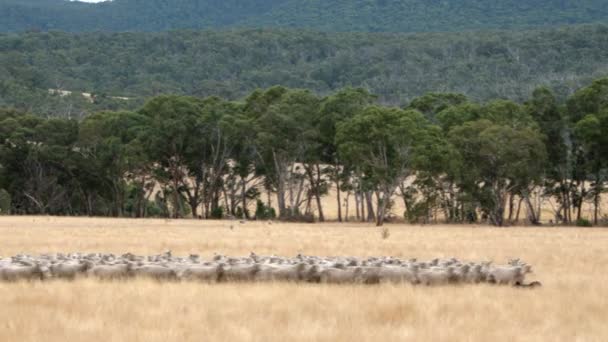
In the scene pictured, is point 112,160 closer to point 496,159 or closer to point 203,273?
point 496,159

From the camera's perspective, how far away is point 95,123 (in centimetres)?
6831

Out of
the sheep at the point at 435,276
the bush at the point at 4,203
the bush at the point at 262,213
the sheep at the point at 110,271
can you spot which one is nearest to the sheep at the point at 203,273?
the sheep at the point at 110,271

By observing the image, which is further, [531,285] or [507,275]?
[507,275]

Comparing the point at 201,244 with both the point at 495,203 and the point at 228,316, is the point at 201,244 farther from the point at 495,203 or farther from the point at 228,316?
the point at 495,203

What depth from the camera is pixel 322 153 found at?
221ft

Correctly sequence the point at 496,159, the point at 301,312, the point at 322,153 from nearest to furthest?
the point at 301,312 < the point at 496,159 < the point at 322,153

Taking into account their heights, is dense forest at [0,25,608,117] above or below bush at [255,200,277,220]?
above

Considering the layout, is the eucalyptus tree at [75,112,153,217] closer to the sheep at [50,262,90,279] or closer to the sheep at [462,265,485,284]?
the sheep at [50,262,90,279]

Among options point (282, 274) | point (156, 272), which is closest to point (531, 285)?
point (282, 274)

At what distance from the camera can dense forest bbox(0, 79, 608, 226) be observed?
57.3 m

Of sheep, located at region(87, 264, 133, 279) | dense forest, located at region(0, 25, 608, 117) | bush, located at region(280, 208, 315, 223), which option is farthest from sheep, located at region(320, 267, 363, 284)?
dense forest, located at region(0, 25, 608, 117)

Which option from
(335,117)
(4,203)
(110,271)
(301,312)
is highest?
(335,117)

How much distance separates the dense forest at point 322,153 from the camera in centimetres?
5728

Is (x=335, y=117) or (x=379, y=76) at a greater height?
(x=379, y=76)
